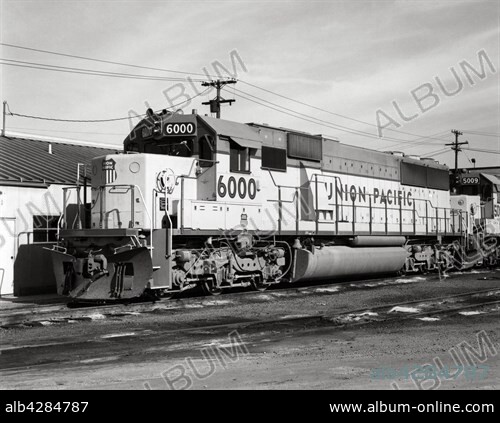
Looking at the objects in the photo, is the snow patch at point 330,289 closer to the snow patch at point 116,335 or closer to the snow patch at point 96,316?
the snow patch at point 96,316

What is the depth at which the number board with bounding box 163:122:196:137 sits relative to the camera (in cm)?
1350

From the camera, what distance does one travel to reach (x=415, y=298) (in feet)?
46.6

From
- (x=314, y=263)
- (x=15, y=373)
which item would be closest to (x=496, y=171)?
(x=314, y=263)

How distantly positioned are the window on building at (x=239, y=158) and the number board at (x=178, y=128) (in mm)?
1041

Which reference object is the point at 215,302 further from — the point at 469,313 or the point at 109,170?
the point at 469,313

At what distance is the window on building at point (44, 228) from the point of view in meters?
16.9

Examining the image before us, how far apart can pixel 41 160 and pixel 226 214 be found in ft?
28.3

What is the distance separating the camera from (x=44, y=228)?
16.9 meters
